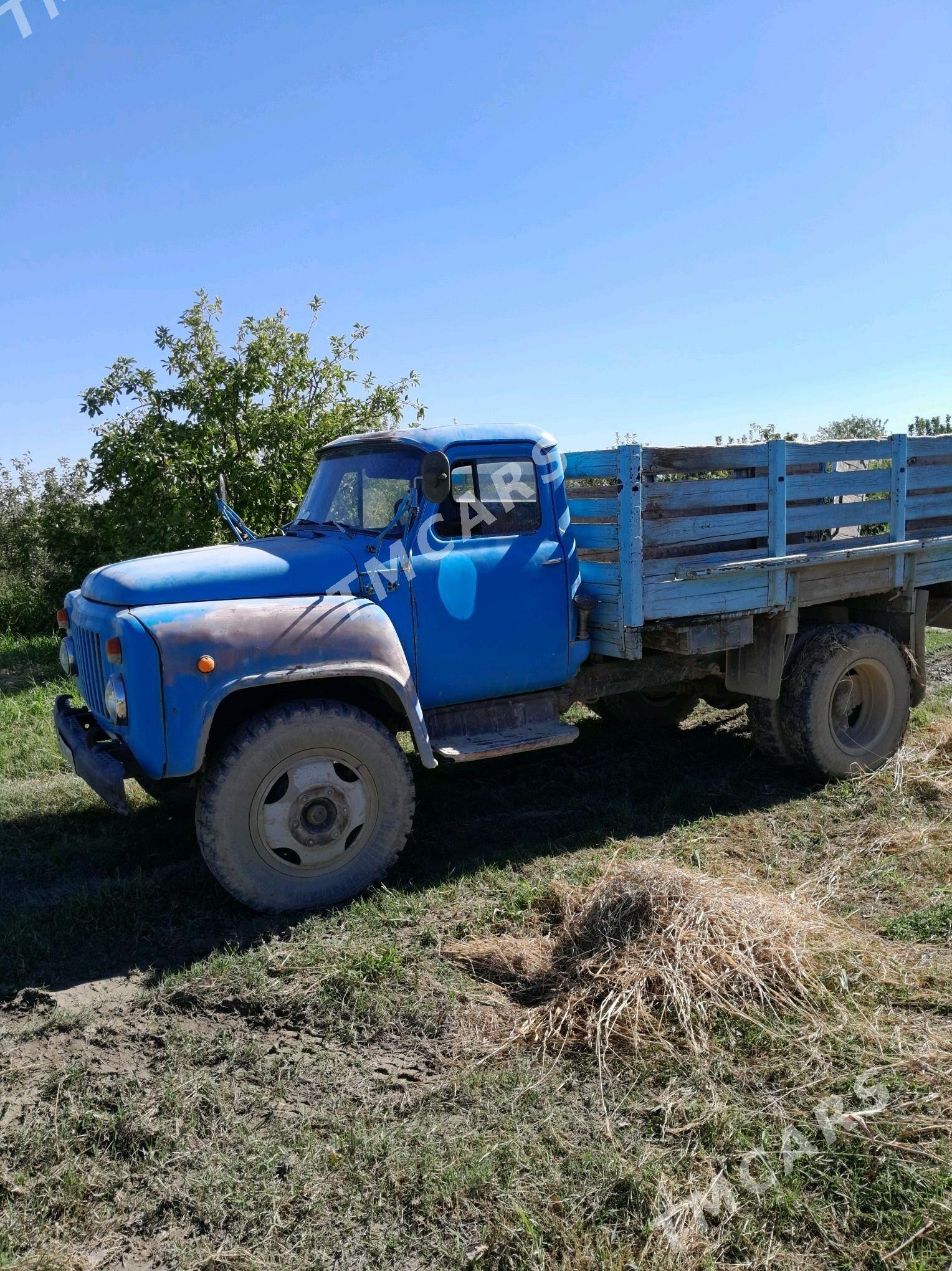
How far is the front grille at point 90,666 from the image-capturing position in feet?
14.9

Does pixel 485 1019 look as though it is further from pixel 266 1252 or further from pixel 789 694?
pixel 789 694

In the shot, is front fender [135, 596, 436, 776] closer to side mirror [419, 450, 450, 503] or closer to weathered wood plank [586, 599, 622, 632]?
side mirror [419, 450, 450, 503]

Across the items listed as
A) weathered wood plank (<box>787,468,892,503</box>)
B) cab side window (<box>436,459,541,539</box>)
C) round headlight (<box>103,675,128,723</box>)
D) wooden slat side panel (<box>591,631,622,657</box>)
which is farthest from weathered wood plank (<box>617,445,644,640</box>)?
round headlight (<box>103,675,128,723</box>)

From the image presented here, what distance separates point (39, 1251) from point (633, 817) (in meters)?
3.63

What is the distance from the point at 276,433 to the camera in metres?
10.4

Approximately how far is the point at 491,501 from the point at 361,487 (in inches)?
28.4

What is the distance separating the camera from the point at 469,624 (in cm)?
500

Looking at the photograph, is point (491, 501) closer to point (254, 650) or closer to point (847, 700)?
point (254, 650)

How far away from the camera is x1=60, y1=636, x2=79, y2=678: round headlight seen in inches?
201

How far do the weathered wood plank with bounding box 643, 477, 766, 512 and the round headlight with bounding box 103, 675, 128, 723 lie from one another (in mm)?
2879

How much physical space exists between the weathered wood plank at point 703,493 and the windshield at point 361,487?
136 centimetres

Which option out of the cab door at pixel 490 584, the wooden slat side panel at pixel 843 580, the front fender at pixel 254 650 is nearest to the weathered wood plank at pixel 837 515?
the wooden slat side panel at pixel 843 580

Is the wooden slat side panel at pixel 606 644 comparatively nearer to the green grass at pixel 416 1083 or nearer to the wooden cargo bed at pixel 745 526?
the wooden cargo bed at pixel 745 526

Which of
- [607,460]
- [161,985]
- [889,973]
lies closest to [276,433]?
[607,460]
